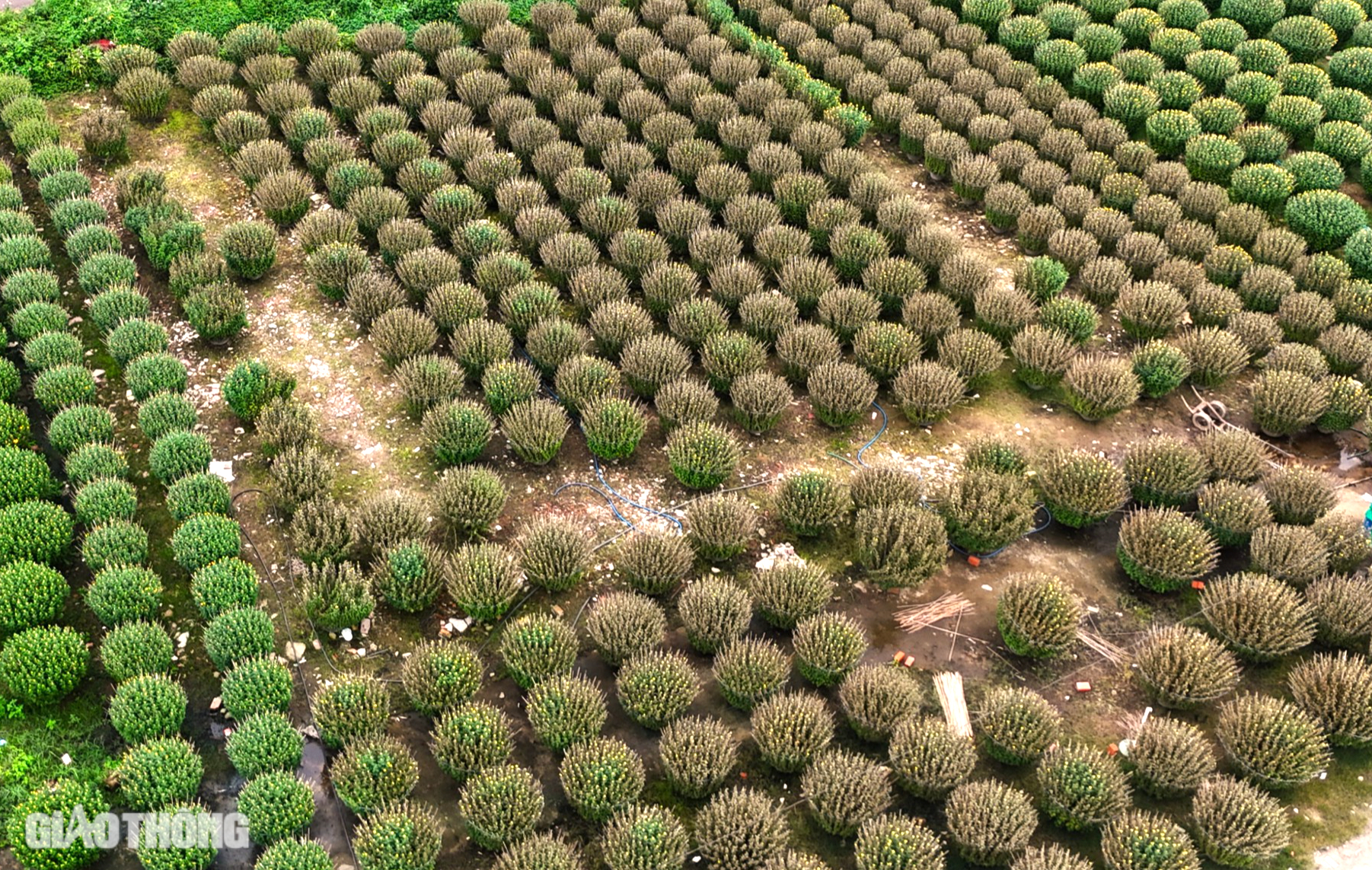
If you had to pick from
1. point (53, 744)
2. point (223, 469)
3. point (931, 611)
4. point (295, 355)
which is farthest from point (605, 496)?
point (53, 744)

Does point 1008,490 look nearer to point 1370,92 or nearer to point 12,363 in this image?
point 12,363

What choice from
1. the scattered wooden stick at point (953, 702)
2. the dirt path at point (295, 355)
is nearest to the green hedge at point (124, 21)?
the dirt path at point (295, 355)

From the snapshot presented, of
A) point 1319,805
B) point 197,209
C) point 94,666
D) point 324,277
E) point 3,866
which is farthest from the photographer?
point 197,209

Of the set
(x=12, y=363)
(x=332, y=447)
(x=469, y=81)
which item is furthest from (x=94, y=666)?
(x=469, y=81)

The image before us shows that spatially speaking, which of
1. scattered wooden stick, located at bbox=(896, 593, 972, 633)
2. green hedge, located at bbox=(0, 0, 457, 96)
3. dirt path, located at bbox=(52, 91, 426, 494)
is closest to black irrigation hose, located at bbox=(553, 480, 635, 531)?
dirt path, located at bbox=(52, 91, 426, 494)

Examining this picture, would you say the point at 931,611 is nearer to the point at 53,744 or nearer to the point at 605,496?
the point at 605,496
